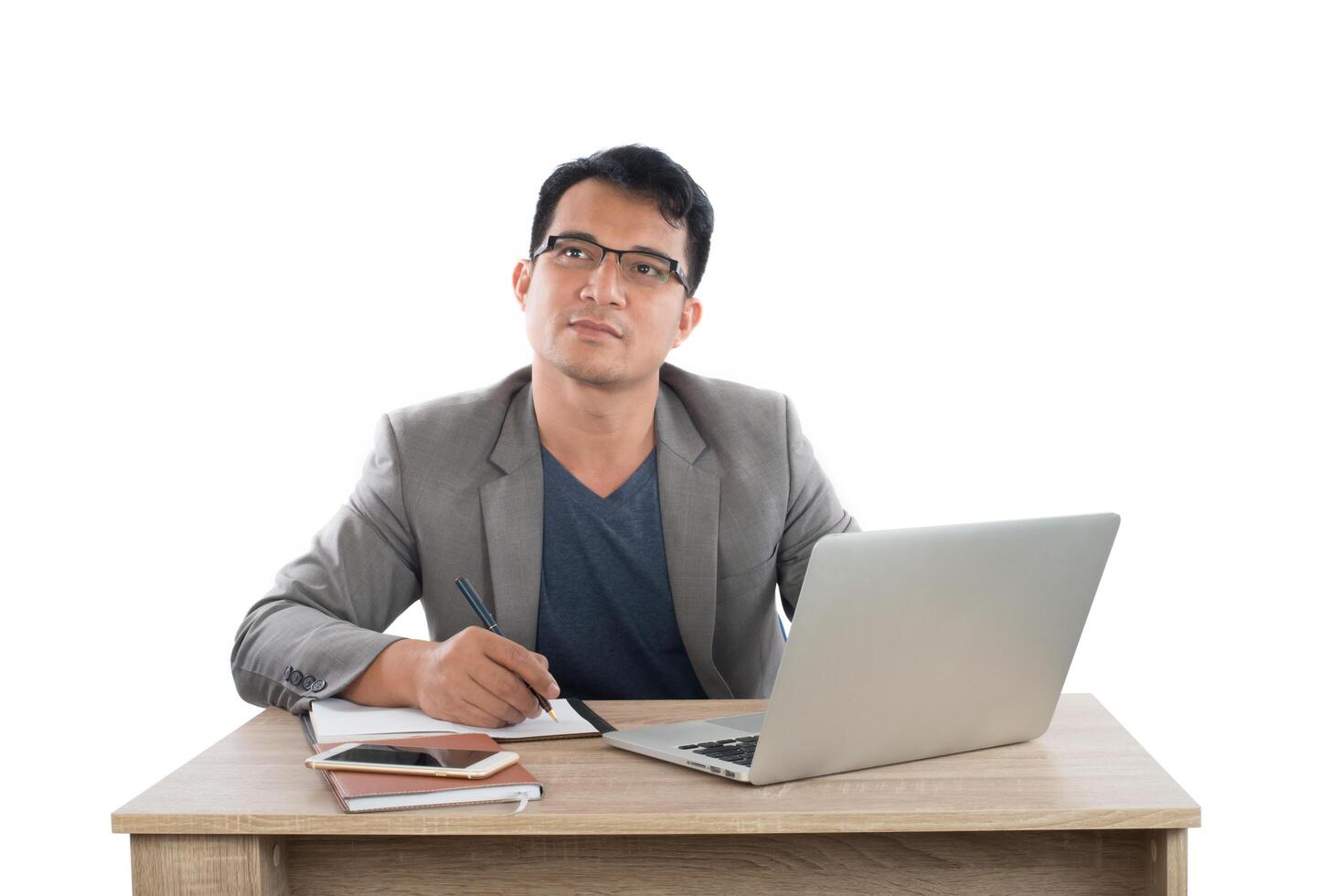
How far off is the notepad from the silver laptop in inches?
3.4

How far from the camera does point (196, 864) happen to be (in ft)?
4.02

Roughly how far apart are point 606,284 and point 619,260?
0.06 meters

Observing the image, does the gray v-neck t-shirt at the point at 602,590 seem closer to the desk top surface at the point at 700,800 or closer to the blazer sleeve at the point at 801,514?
the blazer sleeve at the point at 801,514

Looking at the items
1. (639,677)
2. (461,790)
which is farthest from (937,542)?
(639,677)

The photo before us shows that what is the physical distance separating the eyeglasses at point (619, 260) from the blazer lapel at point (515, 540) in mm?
337

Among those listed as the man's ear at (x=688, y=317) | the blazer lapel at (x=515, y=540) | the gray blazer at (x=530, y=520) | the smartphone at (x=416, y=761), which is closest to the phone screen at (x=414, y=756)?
the smartphone at (x=416, y=761)

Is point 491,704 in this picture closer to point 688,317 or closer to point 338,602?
point 338,602

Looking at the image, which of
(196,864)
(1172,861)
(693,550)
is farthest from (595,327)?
(1172,861)

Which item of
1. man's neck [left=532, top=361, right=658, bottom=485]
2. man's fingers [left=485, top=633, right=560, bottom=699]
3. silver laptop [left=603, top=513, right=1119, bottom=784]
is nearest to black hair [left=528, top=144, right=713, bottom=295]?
man's neck [left=532, top=361, right=658, bottom=485]

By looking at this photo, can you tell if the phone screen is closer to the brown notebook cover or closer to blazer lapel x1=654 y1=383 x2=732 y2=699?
the brown notebook cover

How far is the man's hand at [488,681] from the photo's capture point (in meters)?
1.54

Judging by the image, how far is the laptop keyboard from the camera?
1.35 metres

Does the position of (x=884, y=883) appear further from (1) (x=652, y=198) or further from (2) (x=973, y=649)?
(1) (x=652, y=198)

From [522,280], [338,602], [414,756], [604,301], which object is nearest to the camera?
[414,756]
